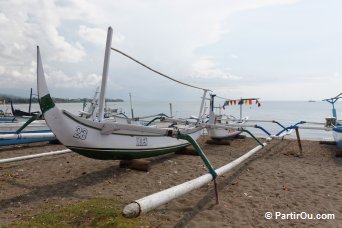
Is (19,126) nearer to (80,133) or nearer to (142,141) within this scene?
(142,141)

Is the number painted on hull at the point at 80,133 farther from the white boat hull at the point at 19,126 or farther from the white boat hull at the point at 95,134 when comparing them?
the white boat hull at the point at 19,126

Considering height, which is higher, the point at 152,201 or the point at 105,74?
the point at 105,74

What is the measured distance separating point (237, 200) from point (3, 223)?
171 inches

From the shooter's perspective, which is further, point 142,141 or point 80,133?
point 142,141

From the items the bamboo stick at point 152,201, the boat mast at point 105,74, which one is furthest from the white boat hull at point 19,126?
the bamboo stick at point 152,201

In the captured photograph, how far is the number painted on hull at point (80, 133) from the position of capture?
6.14m

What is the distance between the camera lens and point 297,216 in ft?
17.8

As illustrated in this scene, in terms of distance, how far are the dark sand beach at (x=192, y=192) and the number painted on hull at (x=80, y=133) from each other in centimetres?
124

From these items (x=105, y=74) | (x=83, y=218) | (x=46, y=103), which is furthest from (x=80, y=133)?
(x=83, y=218)

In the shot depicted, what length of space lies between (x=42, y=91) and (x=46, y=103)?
255mm

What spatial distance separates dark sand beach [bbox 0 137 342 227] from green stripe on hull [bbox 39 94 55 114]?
1.85 meters

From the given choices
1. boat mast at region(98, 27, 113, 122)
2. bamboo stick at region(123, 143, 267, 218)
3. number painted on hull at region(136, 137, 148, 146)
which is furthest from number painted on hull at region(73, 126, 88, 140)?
bamboo stick at region(123, 143, 267, 218)

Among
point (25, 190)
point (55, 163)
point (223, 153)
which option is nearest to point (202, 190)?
point (25, 190)

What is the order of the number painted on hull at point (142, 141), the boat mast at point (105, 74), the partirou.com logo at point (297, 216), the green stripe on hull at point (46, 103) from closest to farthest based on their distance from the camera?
the partirou.com logo at point (297, 216)
the green stripe on hull at point (46, 103)
the boat mast at point (105, 74)
the number painted on hull at point (142, 141)
